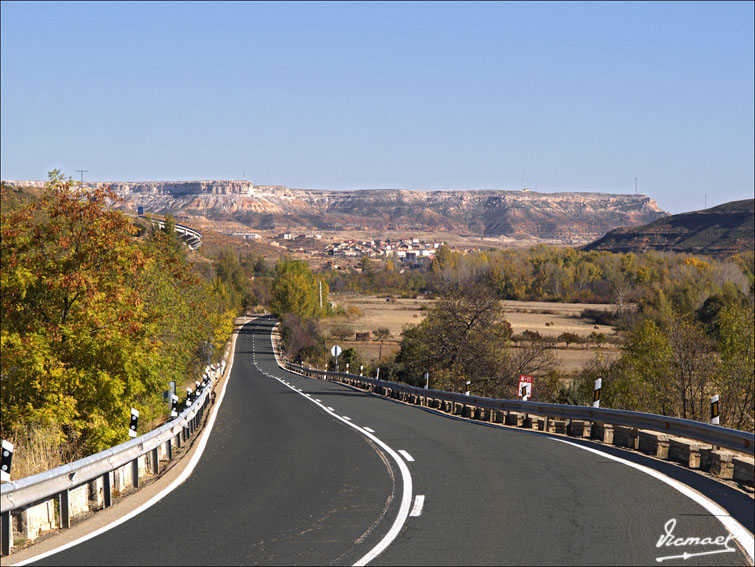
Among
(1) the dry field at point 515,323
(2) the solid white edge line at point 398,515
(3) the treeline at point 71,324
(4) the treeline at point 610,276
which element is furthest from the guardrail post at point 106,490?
(4) the treeline at point 610,276

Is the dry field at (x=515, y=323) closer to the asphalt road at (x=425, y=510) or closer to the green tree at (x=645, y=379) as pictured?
the green tree at (x=645, y=379)

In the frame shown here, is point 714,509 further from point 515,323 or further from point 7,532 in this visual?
point 515,323

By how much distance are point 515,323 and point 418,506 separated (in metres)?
112

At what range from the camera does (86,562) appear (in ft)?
23.2

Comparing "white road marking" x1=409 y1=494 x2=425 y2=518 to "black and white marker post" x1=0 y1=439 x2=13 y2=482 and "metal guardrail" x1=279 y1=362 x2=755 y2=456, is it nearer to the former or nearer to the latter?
"metal guardrail" x1=279 y1=362 x2=755 y2=456

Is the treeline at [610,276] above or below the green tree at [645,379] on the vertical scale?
above

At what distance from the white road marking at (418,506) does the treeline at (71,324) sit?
35.3 feet

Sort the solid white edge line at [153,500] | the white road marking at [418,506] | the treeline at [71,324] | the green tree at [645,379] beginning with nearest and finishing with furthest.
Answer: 1. the solid white edge line at [153,500]
2. the white road marking at [418,506]
3. the treeline at [71,324]
4. the green tree at [645,379]

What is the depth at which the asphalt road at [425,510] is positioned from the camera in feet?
23.6

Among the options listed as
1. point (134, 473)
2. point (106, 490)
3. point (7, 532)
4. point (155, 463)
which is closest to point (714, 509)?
point (106, 490)

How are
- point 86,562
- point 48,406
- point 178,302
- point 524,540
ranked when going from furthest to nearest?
1. point 178,302
2. point 48,406
3. point 524,540
4. point 86,562

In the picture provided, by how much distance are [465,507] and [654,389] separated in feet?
104

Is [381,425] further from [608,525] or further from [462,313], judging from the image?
[462,313]

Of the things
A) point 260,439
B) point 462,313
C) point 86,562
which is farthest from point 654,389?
point 86,562
